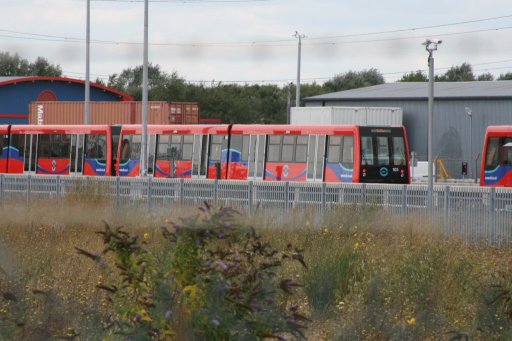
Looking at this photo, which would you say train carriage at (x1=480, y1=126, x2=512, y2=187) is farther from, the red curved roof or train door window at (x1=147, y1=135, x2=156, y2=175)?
the red curved roof

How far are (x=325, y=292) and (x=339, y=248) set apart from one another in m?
2.45

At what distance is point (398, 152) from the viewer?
37.5 meters

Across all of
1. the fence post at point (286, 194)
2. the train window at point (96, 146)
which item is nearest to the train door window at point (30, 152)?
the train window at point (96, 146)

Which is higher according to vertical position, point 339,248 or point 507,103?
point 507,103

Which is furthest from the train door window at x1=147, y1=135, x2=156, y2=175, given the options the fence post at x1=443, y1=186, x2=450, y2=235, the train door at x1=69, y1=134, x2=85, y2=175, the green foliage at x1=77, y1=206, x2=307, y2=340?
the green foliage at x1=77, y1=206, x2=307, y2=340

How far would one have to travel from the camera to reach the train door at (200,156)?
39.9 meters

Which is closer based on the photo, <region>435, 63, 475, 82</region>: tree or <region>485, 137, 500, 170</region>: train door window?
<region>485, 137, 500, 170</region>: train door window

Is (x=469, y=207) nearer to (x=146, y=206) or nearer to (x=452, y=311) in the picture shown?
(x=146, y=206)

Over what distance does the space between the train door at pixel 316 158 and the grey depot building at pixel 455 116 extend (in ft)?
83.2

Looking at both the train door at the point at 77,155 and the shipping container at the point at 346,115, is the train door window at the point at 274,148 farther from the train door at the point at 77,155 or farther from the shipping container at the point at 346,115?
the shipping container at the point at 346,115

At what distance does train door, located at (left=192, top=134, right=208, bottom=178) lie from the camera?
39.9 m

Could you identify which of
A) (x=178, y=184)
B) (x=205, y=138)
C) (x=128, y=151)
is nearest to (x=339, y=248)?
(x=178, y=184)

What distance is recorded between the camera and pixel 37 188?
31.3 meters

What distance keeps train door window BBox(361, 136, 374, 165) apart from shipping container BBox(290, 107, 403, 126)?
2121cm
